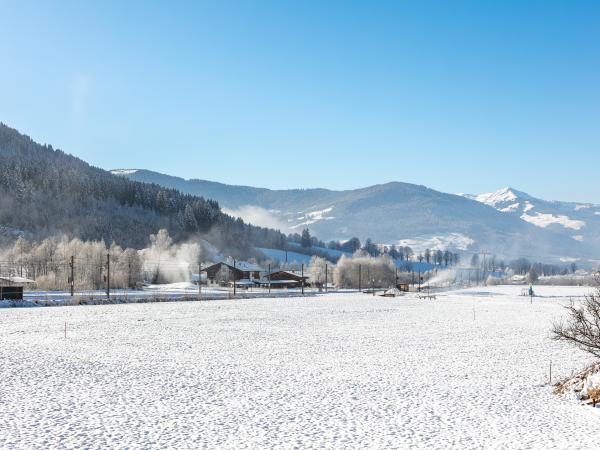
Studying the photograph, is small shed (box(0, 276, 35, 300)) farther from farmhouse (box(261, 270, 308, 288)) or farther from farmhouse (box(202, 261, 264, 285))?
farmhouse (box(261, 270, 308, 288))

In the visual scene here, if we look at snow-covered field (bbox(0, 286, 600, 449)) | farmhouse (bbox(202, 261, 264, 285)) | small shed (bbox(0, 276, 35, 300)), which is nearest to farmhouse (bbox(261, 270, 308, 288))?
farmhouse (bbox(202, 261, 264, 285))

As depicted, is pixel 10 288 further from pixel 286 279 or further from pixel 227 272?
pixel 286 279

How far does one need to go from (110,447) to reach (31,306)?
169ft

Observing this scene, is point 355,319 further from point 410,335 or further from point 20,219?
point 20,219

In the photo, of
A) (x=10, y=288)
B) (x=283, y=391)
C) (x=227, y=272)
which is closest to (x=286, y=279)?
(x=227, y=272)

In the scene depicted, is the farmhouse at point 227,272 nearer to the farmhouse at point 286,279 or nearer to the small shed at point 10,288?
the farmhouse at point 286,279

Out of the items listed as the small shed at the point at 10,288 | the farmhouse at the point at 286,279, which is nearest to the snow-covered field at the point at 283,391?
the small shed at the point at 10,288

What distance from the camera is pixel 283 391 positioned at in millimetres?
18734

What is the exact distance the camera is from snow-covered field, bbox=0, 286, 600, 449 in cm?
1380

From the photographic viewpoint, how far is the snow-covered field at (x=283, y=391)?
13797 mm

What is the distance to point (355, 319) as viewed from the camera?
48.9 metres

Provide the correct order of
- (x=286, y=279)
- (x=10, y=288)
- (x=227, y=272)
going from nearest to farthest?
(x=10, y=288) < (x=227, y=272) < (x=286, y=279)

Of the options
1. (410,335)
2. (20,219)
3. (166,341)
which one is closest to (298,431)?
(166,341)

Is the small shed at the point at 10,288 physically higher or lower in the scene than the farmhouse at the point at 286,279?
higher
